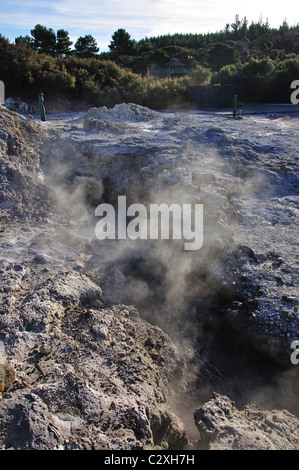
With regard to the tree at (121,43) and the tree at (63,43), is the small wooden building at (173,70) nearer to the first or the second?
the tree at (121,43)

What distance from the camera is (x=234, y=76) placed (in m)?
17.3

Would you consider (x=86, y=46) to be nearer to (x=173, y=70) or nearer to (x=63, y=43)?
(x=63, y=43)

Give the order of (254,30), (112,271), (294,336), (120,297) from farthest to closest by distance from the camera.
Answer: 1. (254,30)
2. (112,271)
3. (120,297)
4. (294,336)

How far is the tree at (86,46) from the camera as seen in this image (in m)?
26.2

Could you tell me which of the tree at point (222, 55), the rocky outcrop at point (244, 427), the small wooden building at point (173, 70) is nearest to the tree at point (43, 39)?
the small wooden building at point (173, 70)

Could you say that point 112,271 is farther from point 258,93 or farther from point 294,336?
point 258,93

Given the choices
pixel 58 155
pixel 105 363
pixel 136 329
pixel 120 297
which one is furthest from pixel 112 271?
pixel 58 155

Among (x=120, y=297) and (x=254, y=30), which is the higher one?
(x=254, y=30)

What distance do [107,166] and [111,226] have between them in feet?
4.28

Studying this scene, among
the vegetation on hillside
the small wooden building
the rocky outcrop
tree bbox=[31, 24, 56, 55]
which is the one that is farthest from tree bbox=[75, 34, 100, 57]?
the rocky outcrop

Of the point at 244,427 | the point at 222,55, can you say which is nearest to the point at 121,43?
the point at 222,55

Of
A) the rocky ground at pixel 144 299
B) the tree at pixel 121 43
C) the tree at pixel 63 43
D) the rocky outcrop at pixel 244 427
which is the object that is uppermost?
the tree at pixel 121 43

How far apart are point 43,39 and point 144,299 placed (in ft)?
88.0

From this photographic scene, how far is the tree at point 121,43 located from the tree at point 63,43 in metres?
5.69
